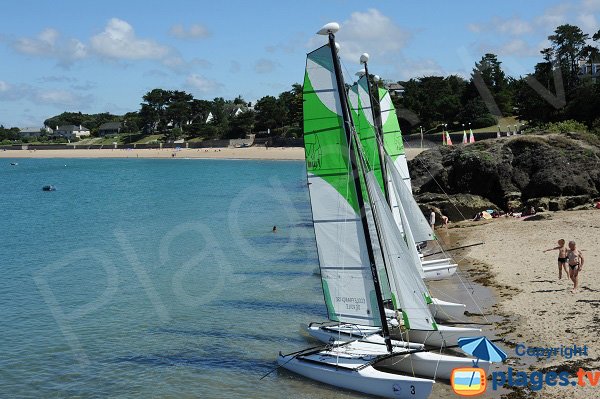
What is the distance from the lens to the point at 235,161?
14238cm

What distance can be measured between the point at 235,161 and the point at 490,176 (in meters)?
101

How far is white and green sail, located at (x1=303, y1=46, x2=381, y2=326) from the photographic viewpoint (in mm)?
16531

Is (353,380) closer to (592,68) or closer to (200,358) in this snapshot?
(200,358)

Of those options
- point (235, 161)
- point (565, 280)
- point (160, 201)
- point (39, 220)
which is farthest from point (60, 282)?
point (235, 161)

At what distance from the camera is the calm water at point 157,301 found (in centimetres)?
1927

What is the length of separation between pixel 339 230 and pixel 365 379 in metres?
3.80

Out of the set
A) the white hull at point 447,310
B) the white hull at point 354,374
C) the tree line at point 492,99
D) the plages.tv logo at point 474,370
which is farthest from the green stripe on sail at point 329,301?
the tree line at point 492,99

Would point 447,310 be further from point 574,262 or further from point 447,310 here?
point 574,262

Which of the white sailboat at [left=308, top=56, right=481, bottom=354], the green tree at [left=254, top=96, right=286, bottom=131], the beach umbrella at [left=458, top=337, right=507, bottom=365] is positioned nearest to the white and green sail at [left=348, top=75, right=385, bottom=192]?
the white sailboat at [left=308, top=56, right=481, bottom=354]

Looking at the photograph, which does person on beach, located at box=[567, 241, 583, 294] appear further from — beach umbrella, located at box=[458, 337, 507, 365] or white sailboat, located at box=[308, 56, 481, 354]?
beach umbrella, located at box=[458, 337, 507, 365]

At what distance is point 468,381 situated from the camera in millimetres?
16250

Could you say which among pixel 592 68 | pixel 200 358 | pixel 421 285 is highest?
pixel 592 68

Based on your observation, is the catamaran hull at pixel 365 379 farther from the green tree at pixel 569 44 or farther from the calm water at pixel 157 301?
the green tree at pixel 569 44

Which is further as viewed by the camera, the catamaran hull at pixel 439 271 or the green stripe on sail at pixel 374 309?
the catamaran hull at pixel 439 271
